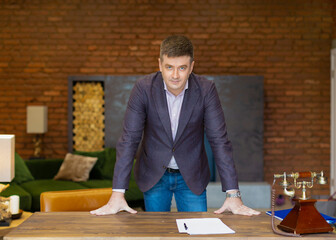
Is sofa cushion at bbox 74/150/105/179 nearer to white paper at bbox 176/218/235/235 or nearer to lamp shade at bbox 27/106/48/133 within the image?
lamp shade at bbox 27/106/48/133

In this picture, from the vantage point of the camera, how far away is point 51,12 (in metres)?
6.71

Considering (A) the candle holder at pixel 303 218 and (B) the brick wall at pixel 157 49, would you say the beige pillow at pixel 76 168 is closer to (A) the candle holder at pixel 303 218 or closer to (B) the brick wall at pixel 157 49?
(B) the brick wall at pixel 157 49

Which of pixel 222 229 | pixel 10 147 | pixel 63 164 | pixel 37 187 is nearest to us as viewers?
pixel 222 229

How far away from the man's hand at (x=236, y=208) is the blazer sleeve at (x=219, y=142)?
0.25 feet

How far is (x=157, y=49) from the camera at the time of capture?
6.75 meters

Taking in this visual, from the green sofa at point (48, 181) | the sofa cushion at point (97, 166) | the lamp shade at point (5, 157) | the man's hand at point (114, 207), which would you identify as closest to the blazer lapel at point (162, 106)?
the man's hand at point (114, 207)

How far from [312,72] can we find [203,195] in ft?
15.9

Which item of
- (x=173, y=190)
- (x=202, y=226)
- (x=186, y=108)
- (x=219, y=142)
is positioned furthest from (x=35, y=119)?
(x=202, y=226)

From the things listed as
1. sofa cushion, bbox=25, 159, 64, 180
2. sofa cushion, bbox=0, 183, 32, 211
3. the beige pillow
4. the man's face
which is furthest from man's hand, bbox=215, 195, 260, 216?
sofa cushion, bbox=25, 159, 64, 180

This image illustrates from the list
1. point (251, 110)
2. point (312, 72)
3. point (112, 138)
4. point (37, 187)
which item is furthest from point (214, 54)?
point (37, 187)

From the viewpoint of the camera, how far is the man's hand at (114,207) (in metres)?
2.13

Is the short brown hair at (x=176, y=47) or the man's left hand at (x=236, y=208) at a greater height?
the short brown hair at (x=176, y=47)

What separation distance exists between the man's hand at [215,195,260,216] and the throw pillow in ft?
13.1

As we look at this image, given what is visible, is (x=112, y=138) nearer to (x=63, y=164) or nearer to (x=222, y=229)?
(x=63, y=164)
